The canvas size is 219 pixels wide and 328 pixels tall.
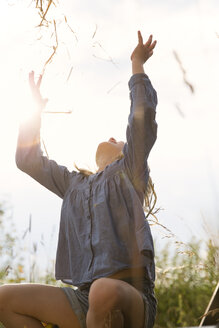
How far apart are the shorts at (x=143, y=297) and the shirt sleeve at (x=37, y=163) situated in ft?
1.90

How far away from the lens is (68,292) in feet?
7.97

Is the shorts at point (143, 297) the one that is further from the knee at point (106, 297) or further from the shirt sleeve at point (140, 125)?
the shirt sleeve at point (140, 125)

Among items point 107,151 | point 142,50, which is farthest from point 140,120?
point 107,151

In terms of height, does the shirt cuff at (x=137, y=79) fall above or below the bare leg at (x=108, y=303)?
above

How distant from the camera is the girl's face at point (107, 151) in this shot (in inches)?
110

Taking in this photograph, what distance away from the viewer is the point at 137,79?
96.8 inches

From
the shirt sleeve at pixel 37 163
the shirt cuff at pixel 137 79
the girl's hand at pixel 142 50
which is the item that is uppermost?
the girl's hand at pixel 142 50

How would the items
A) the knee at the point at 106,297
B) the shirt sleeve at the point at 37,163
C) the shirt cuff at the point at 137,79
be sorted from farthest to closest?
1. the shirt sleeve at the point at 37,163
2. the shirt cuff at the point at 137,79
3. the knee at the point at 106,297

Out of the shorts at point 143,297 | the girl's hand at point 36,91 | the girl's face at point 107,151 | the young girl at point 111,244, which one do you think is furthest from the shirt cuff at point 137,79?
the shorts at point 143,297

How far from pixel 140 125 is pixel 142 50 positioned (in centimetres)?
37

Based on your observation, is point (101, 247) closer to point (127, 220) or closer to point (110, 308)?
point (127, 220)

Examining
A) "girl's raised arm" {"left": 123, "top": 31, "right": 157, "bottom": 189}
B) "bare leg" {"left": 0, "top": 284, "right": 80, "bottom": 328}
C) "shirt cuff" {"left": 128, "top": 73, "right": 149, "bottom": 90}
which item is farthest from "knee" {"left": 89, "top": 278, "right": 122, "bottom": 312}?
"shirt cuff" {"left": 128, "top": 73, "right": 149, "bottom": 90}

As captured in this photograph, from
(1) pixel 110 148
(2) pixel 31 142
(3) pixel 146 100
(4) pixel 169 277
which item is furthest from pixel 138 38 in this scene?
(4) pixel 169 277

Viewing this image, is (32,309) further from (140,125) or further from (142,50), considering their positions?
(142,50)
